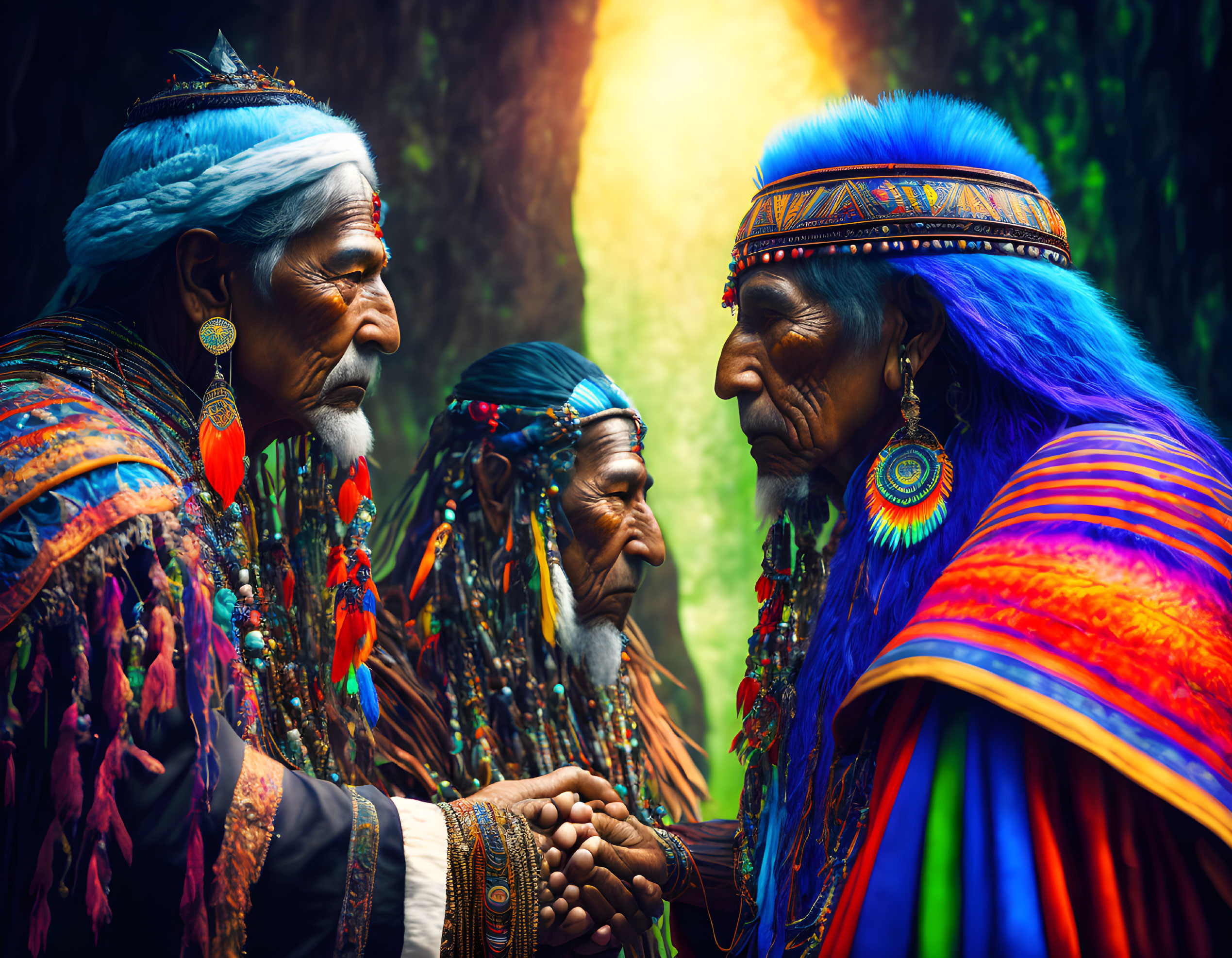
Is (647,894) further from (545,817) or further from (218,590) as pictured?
(218,590)

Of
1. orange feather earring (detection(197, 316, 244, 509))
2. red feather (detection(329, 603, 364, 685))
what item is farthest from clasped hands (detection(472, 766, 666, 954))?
orange feather earring (detection(197, 316, 244, 509))

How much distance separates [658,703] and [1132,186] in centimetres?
268

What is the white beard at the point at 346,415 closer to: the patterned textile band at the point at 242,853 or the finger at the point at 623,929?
the patterned textile band at the point at 242,853

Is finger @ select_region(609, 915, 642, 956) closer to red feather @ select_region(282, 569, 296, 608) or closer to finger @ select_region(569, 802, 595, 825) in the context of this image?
finger @ select_region(569, 802, 595, 825)

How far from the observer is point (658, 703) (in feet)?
11.0

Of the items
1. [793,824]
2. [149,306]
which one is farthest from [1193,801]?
[149,306]

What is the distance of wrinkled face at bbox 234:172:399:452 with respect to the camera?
1907mm

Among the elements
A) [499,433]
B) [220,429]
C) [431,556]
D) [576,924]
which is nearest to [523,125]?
[499,433]

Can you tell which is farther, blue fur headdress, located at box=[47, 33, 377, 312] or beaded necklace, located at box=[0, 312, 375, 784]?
blue fur headdress, located at box=[47, 33, 377, 312]

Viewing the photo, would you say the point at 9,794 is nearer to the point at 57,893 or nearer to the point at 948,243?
the point at 57,893

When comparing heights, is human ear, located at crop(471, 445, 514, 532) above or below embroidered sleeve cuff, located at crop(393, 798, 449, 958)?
above

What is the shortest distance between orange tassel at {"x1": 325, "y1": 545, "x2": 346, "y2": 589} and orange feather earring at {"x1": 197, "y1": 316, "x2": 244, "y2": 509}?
38 centimetres

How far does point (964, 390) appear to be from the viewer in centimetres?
163

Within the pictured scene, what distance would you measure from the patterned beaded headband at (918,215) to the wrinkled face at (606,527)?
1.31 metres
